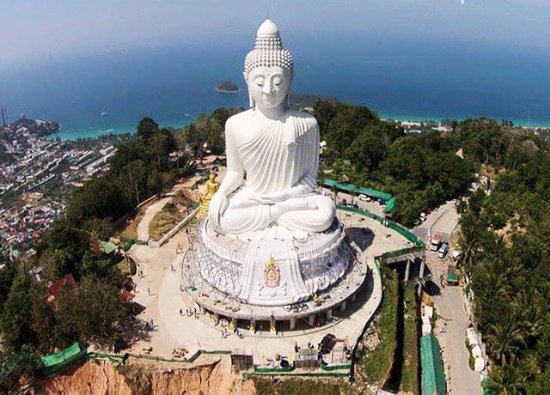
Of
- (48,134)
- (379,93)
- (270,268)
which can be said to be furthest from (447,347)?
(379,93)

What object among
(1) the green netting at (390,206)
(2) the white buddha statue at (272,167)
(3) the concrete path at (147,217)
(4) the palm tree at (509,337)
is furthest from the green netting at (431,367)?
(3) the concrete path at (147,217)

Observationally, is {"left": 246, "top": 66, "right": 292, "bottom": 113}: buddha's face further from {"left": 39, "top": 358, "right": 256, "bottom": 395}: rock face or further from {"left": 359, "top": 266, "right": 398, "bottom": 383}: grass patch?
{"left": 39, "top": 358, "right": 256, "bottom": 395}: rock face

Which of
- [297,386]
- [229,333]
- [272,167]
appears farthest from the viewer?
[272,167]

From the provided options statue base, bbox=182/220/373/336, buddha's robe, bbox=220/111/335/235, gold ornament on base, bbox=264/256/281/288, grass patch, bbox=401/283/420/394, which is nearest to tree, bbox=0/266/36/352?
statue base, bbox=182/220/373/336

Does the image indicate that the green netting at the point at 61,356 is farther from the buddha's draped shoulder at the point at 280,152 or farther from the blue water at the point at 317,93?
the blue water at the point at 317,93

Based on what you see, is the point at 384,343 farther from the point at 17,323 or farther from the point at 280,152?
the point at 17,323

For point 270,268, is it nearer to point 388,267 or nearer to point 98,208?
point 388,267

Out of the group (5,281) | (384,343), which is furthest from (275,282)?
(5,281)
